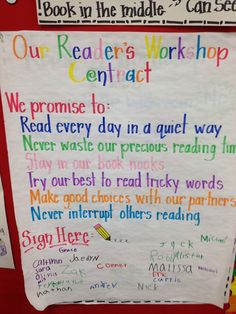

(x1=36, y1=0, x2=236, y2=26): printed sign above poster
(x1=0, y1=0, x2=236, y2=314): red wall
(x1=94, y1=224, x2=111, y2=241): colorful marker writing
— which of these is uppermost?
(x1=36, y1=0, x2=236, y2=26): printed sign above poster

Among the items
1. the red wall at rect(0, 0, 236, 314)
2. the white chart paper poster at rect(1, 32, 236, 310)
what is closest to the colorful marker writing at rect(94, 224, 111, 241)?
the white chart paper poster at rect(1, 32, 236, 310)

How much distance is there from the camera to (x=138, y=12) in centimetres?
91

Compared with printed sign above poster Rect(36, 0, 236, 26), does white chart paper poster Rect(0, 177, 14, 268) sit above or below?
below

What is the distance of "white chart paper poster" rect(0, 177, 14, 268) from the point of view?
1.17m

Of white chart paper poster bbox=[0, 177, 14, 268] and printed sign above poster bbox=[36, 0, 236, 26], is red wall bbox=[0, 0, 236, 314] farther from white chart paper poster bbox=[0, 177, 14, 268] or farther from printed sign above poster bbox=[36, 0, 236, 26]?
printed sign above poster bbox=[36, 0, 236, 26]

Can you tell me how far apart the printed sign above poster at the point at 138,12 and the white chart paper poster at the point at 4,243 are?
1.72 feet

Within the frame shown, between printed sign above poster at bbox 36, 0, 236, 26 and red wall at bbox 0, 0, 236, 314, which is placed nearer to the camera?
printed sign above poster at bbox 36, 0, 236, 26

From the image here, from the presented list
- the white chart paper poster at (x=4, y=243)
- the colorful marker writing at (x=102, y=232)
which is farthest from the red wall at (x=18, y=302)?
the colorful marker writing at (x=102, y=232)

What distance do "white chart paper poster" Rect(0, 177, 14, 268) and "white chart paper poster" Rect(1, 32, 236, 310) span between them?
0.05 metres

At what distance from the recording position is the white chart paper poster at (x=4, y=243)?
3.85ft

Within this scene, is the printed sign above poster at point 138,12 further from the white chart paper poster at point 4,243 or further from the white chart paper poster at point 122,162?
the white chart paper poster at point 4,243

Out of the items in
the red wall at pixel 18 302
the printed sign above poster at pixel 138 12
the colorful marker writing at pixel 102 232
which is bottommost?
the red wall at pixel 18 302

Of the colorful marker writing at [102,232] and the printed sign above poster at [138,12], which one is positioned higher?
the printed sign above poster at [138,12]

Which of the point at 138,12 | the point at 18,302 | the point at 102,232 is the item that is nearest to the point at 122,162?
the point at 102,232
